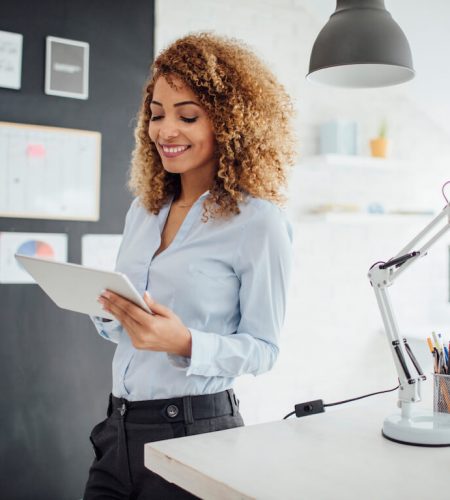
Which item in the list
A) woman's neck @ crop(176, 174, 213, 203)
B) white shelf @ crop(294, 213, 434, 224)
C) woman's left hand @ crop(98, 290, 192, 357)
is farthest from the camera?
white shelf @ crop(294, 213, 434, 224)

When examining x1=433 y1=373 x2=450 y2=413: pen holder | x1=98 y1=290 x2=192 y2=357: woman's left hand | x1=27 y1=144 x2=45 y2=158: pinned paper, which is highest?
x1=27 y1=144 x2=45 y2=158: pinned paper

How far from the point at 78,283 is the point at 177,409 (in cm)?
33

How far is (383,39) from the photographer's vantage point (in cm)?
146

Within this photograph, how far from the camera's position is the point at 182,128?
57.6 inches

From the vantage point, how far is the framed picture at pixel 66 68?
2.76m

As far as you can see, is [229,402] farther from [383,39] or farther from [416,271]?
[416,271]

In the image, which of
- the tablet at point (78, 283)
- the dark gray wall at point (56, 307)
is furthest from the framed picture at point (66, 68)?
the tablet at point (78, 283)

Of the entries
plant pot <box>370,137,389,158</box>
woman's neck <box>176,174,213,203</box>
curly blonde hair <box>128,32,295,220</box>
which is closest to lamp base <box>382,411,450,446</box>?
curly blonde hair <box>128,32,295,220</box>

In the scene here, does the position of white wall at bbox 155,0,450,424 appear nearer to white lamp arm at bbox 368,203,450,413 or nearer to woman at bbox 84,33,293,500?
woman at bbox 84,33,293,500

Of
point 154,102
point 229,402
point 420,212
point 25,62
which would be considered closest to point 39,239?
point 25,62

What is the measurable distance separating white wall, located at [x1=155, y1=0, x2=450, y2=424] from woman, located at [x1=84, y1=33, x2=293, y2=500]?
180 cm

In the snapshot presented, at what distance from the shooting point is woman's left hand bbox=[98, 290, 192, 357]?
120 cm

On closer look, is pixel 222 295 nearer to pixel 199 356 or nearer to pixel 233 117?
pixel 199 356

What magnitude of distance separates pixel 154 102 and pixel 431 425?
3.04ft
